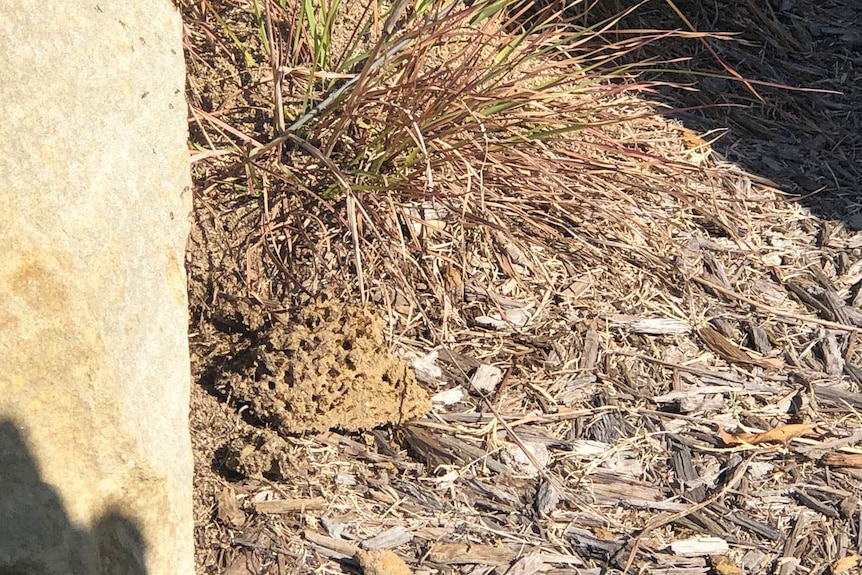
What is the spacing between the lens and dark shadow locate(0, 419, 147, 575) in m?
1.64

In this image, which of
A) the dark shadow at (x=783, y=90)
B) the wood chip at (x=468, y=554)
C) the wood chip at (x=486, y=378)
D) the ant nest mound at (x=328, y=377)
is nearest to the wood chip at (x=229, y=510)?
the ant nest mound at (x=328, y=377)

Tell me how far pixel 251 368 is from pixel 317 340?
0.19 metres

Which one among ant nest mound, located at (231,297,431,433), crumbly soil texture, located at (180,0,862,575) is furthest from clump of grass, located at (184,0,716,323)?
ant nest mound, located at (231,297,431,433)

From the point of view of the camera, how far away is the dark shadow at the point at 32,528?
5.38ft

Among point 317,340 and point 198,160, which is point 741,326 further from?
point 198,160

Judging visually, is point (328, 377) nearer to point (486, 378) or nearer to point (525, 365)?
point (486, 378)

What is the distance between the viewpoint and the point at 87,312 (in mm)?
1765

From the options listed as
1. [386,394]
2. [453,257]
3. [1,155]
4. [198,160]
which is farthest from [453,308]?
[1,155]

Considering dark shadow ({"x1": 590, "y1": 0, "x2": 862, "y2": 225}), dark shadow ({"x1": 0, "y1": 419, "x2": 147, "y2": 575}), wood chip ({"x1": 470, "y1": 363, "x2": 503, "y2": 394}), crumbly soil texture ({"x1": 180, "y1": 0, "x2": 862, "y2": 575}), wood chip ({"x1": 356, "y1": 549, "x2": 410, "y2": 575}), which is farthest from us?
dark shadow ({"x1": 590, "y1": 0, "x2": 862, "y2": 225})

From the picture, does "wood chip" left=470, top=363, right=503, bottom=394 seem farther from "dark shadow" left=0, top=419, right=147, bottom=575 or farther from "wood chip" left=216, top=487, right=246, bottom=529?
"dark shadow" left=0, top=419, right=147, bottom=575

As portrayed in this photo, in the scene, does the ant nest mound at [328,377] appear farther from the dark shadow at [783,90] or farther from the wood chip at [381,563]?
the dark shadow at [783,90]

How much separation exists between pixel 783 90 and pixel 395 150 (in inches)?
76.5

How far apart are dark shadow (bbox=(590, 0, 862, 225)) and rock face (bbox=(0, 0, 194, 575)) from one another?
2243 mm

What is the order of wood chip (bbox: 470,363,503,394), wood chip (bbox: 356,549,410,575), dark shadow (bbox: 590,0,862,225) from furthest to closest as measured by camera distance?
1. dark shadow (bbox: 590,0,862,225)
2. wood chip (bbox: 470,363,503,394)
3. wood chip (bbox: 356,549,410,575)
